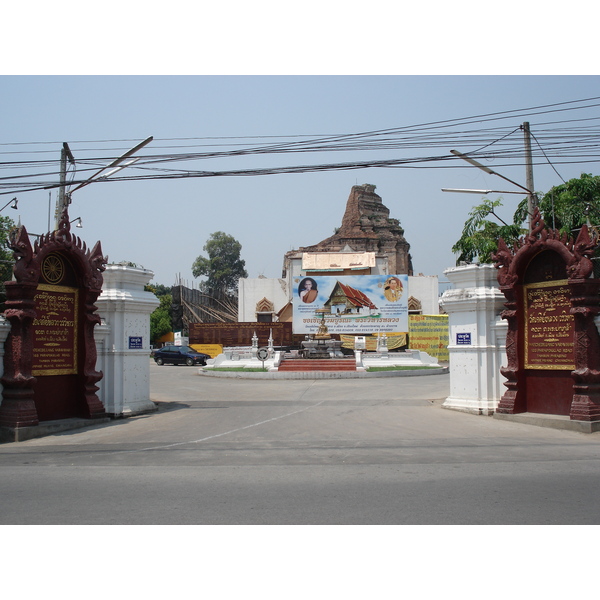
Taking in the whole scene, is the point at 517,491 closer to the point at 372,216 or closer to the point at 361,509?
the point at 361,509

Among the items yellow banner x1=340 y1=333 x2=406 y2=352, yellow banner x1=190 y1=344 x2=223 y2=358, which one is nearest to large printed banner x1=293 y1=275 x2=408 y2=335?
yellow banner x1=340 y1=333 x2=406 y2=352

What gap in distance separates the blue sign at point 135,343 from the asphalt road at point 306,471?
1.66 m

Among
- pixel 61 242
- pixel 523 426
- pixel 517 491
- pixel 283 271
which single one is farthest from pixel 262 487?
pixel 283 271

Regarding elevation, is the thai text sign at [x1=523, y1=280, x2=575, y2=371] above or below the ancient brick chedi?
below

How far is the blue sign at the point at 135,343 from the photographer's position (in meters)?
13.9

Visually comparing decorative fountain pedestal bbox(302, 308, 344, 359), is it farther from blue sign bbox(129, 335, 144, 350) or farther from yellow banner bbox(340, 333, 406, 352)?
blue sign bbox(129, 335, 144, 350)

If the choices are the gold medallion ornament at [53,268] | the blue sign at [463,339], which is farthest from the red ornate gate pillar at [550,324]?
the gold medallion ornament at [53,268]

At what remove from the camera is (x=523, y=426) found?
37.9ft

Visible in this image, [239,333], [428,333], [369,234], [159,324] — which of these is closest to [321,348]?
[428,333]

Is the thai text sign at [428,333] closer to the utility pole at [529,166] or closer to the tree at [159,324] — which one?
the utility pole at [529,166]

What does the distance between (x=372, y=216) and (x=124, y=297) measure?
168 ft

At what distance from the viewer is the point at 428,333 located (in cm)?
4091

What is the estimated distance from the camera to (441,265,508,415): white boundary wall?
13.3 meters

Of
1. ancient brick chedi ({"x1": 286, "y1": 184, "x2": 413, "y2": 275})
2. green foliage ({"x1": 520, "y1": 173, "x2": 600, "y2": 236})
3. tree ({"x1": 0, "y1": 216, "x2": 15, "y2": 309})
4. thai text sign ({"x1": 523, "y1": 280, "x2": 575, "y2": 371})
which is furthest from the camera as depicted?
ancient brick chedi ({"x1": 286, "y1": 184, "x2": 413, "y2": 275})
